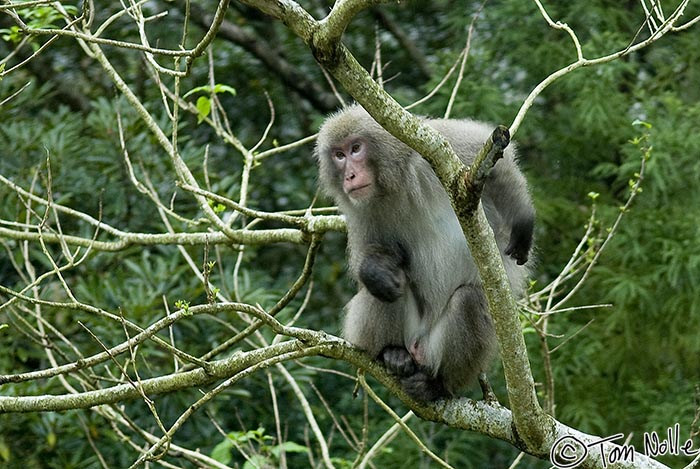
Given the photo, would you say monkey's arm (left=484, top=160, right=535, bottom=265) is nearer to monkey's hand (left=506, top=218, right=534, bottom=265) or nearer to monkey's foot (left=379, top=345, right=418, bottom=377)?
monkey's hand (left=506, top=218, right=534, bottom=265)

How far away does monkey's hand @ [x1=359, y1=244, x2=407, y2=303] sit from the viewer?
5418 millimetres

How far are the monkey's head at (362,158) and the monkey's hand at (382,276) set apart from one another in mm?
303

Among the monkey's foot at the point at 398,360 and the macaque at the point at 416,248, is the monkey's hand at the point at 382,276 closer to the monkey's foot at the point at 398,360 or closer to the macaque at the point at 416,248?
the macaque at the point at 416,248

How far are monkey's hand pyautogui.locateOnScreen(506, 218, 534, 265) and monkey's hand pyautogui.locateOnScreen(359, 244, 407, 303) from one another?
1.99 ft

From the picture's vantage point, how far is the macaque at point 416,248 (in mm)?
5398

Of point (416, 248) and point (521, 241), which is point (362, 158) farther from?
point (521, 241)

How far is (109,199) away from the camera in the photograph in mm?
9320

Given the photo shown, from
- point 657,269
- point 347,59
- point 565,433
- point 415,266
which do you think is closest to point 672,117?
point 657,269

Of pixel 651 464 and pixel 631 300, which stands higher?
pixel 651 464

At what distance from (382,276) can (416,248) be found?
0.44 metres

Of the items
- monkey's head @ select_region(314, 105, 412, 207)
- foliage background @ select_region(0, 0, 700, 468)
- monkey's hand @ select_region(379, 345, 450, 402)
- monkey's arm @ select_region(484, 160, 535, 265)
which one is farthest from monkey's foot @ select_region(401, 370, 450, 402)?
foliage background @ select_region(0, 0, 700, 468)

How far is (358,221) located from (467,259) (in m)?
0.62

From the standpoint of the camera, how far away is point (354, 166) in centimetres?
548

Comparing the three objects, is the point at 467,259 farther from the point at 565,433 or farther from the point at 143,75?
the point at 143,75
